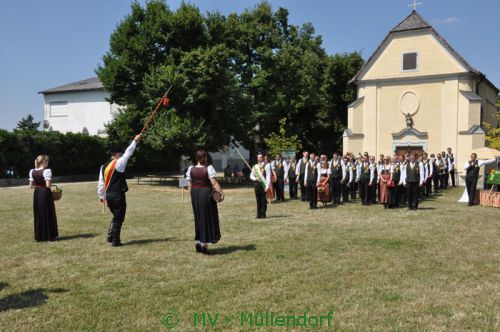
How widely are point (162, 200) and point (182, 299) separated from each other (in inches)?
543

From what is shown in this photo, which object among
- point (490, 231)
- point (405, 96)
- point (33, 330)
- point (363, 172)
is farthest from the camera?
point (405, 96)

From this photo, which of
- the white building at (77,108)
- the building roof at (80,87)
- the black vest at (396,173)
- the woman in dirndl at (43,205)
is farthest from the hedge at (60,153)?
the woman in dirndl at (43,205)

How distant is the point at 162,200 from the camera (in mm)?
19531

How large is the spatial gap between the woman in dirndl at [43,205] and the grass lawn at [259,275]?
37cm

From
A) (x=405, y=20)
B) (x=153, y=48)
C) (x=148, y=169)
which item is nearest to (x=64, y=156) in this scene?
(x=148, y=169)

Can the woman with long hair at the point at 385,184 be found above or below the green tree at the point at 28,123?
below

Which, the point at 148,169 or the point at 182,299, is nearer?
the point at 182,299

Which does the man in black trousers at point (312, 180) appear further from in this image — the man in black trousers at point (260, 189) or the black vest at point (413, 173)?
the black vest at point (413, 173)

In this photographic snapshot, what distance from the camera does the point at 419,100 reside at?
2991 cm

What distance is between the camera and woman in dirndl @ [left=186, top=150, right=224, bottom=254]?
28.1 feet

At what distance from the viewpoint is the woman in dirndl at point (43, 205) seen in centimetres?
1019

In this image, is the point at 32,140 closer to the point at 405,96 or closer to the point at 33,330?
the point at 405,96

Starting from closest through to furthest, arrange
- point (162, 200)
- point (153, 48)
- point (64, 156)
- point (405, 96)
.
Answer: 1. point (162, 200)
2. point (153, 48)
3. point (405, 96)
4. point (64, 156)

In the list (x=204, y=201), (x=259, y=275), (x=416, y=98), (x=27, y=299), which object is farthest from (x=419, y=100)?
(x=27, y=299)
